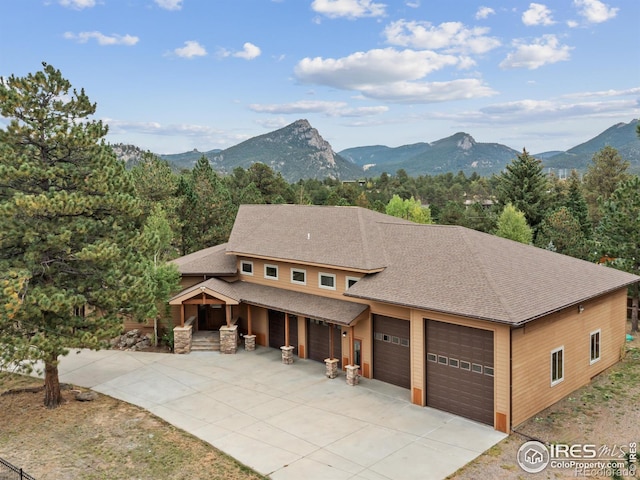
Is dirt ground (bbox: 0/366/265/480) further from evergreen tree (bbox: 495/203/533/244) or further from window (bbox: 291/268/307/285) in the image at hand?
evergreen tree (bbox: 495/203/533/244)

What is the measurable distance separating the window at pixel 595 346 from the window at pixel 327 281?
10.1 m

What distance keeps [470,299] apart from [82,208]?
41.5 ft

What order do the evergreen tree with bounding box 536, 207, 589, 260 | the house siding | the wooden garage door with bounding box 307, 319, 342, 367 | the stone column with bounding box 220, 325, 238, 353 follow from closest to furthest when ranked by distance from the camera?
the house siding
the wooden garage door with bounding box 307, 319, 342, 367
the stone column with bounding box 220, 325, 238, 353
the evergreen tree with bounding box 536, 207, 589, 260

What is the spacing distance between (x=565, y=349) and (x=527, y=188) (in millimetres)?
37553

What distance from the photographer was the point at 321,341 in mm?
21547

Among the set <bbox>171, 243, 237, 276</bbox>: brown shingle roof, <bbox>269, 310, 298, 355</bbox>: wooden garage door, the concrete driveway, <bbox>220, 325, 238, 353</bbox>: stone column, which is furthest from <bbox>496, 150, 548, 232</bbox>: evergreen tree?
the concrete driveway

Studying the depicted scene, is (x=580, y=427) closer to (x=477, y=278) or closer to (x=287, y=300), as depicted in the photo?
(x=477, y=278)

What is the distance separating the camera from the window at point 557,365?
15.9 meters

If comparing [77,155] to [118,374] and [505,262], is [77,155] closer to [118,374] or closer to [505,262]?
[118,374]

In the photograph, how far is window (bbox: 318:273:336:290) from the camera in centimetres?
2087

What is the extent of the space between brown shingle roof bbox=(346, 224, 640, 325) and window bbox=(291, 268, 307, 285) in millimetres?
3838

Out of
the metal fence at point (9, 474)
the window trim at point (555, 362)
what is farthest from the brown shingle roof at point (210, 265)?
the window trim at point (555, 362)

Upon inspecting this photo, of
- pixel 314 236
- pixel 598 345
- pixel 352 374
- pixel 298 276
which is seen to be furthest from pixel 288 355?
pixel 598 345

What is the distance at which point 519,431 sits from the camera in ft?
46.5
